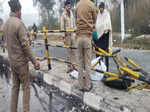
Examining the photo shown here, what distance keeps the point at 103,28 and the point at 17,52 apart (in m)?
2.32

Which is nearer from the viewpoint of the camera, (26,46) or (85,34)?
(26,46)

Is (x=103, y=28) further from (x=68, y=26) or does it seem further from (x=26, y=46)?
(x=26, y=46)

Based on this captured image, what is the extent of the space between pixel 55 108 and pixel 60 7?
26.5 metres

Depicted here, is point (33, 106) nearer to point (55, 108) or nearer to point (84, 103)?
point (55, 108)

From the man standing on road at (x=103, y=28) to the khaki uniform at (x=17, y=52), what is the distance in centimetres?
210

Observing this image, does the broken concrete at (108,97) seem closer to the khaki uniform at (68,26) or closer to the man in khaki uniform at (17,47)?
the khaki uniform at (68,26)

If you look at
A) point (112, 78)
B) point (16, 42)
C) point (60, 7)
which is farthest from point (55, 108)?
point (60, 7)

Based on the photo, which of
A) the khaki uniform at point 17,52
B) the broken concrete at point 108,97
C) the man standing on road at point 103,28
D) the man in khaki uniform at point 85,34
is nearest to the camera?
the khaki uniform at point 17,52

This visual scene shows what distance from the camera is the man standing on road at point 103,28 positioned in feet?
13.9

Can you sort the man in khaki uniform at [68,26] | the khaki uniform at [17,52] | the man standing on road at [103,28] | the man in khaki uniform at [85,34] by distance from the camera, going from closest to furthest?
1. the khaki uniform at [17,52]
2. the man in khaki uniform at [85,34]
3. the man standing on road at [103,28]
4. the man in khaki uniform at [68,26]

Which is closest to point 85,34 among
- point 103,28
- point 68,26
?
point 103,28

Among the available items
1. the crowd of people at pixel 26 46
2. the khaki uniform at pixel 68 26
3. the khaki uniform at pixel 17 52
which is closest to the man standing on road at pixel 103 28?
the crowd of people at pixel 26 46

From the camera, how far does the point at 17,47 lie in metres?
2.98

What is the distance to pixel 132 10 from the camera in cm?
1547
